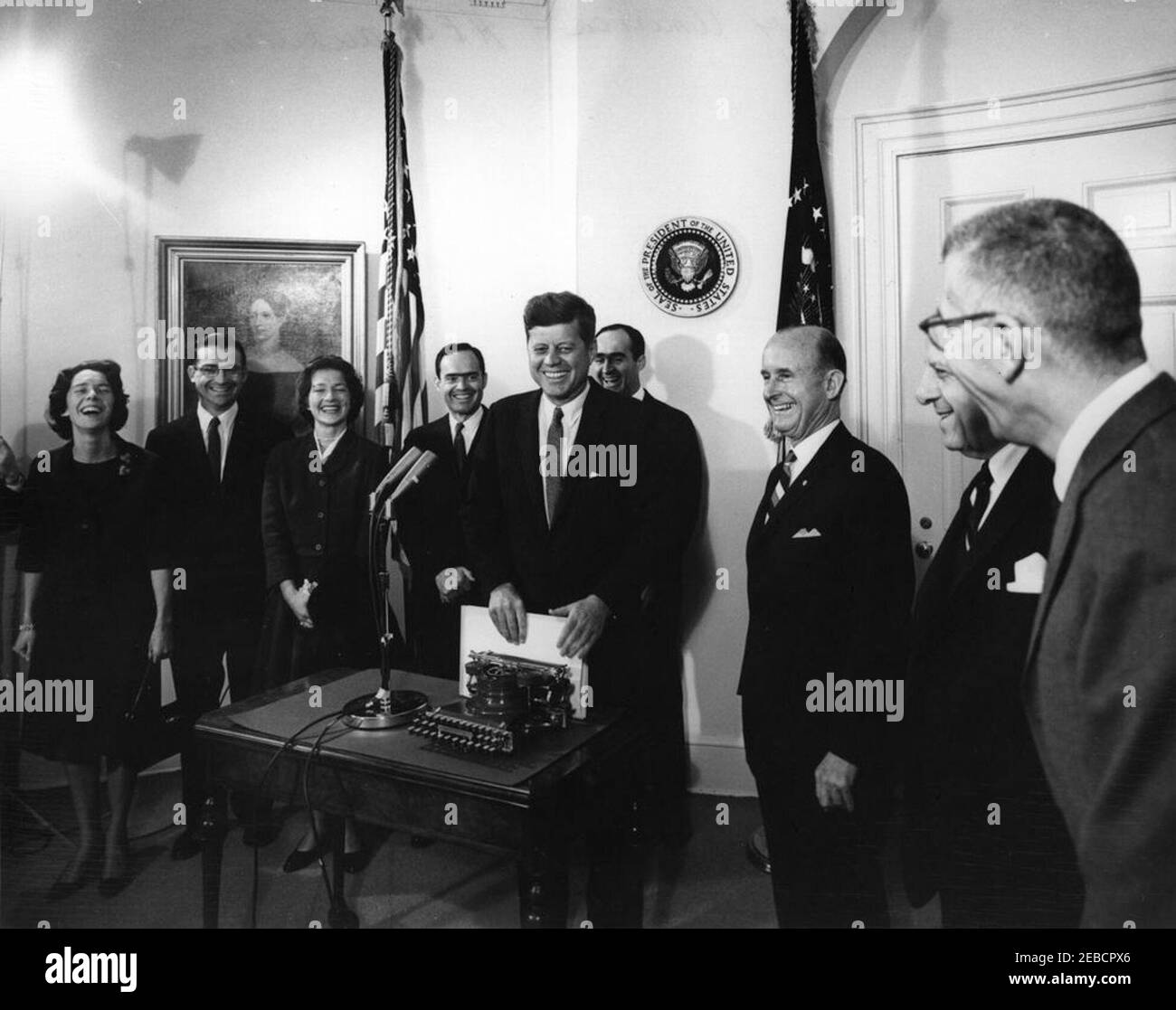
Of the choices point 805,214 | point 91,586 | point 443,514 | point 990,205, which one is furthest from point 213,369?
point 990,205

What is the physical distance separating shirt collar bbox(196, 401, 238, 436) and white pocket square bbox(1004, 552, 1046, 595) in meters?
2.38

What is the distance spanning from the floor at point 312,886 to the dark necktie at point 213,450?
1195 mm

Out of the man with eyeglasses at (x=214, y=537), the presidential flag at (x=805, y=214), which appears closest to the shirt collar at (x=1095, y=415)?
the presidential flag at (x=805, y=214)

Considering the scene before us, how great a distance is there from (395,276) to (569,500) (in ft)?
3.95

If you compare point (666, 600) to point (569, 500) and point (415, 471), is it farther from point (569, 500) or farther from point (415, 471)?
point (415, 471)

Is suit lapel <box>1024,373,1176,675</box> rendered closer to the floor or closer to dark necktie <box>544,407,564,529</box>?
dark necktie <box>544,407,564,529</box>

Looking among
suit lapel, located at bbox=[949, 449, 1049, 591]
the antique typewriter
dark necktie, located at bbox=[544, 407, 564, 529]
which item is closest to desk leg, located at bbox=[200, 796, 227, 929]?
the antique typewriter

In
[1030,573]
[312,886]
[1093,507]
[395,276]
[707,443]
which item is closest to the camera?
[1093,507]

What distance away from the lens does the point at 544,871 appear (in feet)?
4.05

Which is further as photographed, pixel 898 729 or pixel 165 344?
pixel 165 344
